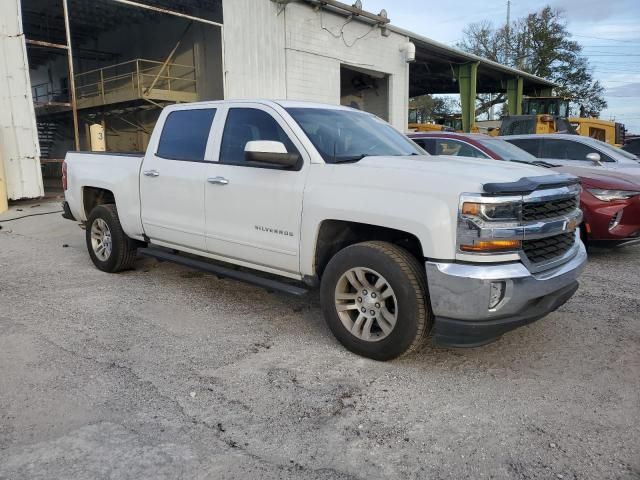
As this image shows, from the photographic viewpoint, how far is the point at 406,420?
2.99 metres

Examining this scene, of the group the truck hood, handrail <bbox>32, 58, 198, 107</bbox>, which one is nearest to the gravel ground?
the truck hood

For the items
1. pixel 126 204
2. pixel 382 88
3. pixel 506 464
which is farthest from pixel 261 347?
pixel 382 88

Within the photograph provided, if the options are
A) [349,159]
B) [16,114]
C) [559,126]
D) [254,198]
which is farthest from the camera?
[559,126]

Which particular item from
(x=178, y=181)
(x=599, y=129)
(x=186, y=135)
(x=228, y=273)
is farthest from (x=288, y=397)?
(x=599, y=129)

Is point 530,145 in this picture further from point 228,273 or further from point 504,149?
point 228,273

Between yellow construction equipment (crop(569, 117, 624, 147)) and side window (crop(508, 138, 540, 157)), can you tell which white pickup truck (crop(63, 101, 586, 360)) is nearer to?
side window (crop(508, 138, 540, 157))

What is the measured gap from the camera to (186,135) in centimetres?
516

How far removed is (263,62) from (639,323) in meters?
12.9

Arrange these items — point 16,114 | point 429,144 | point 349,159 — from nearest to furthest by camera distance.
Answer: point 349,159 < point 429,144 < point 16,114

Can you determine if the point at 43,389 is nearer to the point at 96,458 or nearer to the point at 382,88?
the point at 96,458

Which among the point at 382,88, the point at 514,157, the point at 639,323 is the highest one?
the point at 382,88

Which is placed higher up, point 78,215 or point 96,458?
point 78,215

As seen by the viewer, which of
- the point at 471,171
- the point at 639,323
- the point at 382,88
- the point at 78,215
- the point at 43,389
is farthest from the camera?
the point at 382,88

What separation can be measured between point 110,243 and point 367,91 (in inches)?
674
